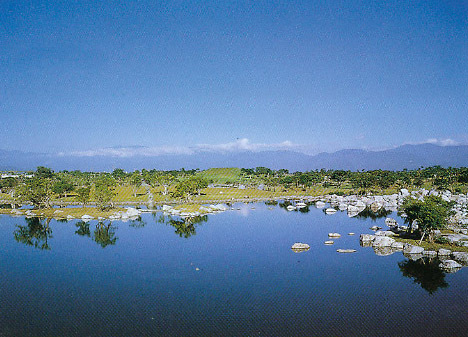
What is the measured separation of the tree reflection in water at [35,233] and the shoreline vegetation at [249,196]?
6591 mm

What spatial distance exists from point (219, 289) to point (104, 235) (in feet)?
116

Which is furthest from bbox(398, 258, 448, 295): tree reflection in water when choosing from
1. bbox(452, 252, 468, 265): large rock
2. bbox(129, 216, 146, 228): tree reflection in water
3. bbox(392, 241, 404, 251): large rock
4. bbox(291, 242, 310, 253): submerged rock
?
bbox(129, 216, 146, 228): tree reflection in water

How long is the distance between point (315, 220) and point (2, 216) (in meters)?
76.6

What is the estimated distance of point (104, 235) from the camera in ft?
199

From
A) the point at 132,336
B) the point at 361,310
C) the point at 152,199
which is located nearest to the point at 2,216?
the point at 152,199

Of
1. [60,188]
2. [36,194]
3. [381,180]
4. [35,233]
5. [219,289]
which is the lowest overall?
[219,289]

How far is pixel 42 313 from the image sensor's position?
2869 cm

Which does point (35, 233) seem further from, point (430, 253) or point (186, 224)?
point (430, 253)

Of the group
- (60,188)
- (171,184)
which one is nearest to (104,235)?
(60,188)

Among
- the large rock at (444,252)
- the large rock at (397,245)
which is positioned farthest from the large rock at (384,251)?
the large rock at (444,252)

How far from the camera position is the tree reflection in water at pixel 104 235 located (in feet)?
182

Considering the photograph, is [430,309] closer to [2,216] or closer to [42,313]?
[42,313]

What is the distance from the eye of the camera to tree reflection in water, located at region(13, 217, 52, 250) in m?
55.3

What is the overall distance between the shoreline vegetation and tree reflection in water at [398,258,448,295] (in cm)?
585
